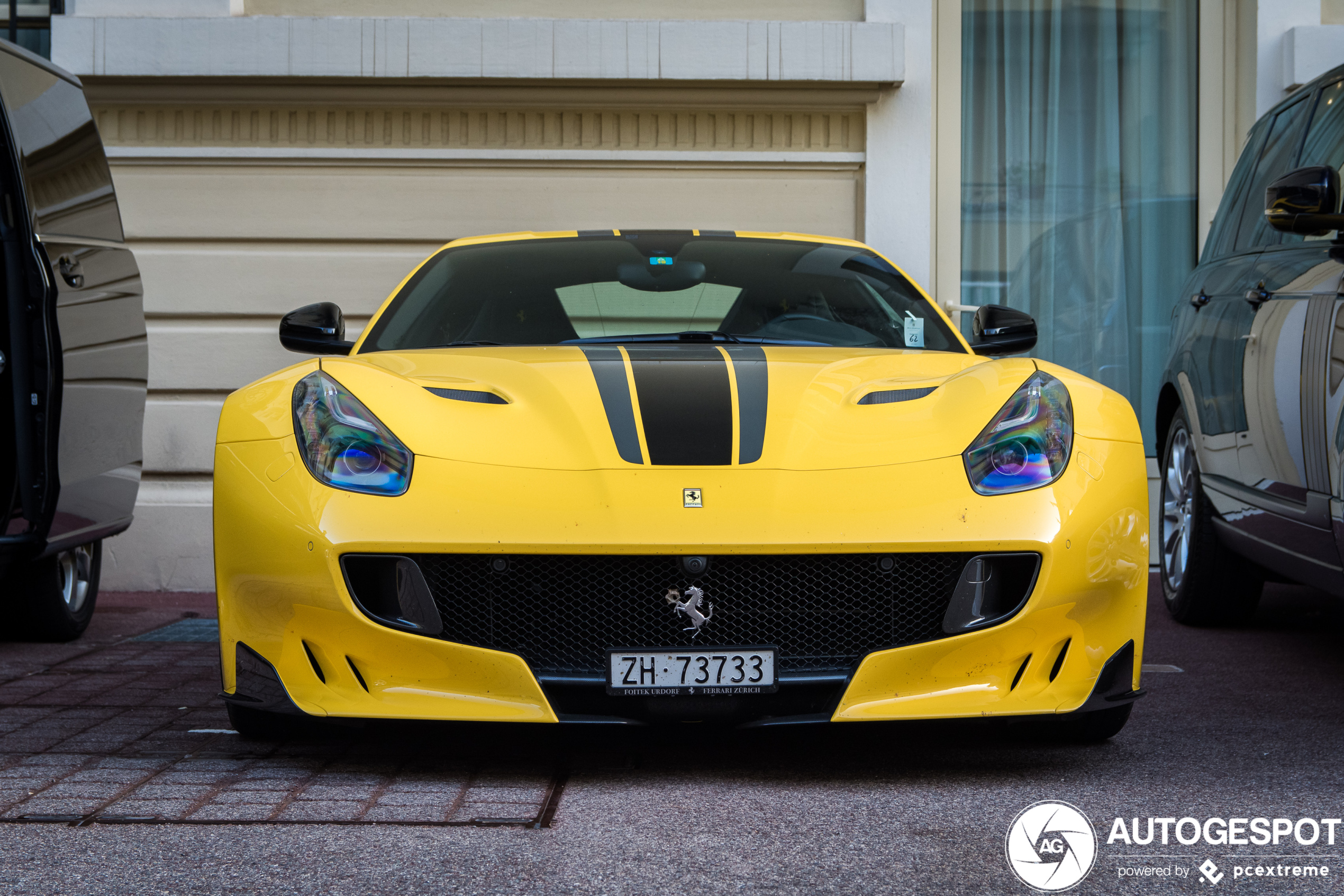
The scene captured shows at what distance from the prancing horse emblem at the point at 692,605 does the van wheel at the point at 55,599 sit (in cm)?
278

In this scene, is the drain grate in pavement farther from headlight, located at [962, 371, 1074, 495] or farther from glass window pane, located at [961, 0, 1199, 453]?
glass window pane, located at [961, 0, 1199, 453]

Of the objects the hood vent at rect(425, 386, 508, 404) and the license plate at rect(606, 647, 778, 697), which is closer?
the license plate at rect(606, 647, 778, 697)

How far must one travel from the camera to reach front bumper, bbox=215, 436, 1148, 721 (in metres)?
2.77

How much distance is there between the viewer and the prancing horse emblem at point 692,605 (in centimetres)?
278

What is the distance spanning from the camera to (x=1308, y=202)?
12.0 feet

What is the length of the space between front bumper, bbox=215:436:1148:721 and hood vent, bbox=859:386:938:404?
0.85ft

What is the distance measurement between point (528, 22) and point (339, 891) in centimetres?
565

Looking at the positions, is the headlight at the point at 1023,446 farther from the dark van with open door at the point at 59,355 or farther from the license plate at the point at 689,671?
the dark van with open door at the point at 59,355

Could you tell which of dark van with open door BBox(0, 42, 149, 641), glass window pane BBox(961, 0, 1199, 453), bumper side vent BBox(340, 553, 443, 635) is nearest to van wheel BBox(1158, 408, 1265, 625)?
glass window pane BBox(961, 0, 1199, 453)

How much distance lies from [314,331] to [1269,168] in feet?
11.0

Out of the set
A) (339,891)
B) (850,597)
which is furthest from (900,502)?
(339,891)

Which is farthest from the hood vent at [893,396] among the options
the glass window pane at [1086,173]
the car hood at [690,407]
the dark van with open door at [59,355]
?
the glass window pane at [1086,173]
